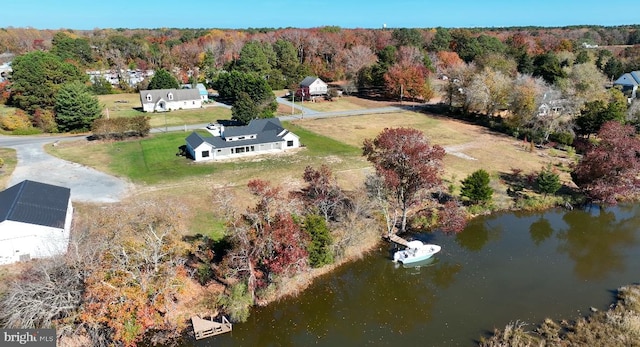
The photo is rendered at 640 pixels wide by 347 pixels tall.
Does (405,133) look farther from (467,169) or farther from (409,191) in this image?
(467,169)

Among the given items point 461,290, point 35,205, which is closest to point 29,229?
point 35,205

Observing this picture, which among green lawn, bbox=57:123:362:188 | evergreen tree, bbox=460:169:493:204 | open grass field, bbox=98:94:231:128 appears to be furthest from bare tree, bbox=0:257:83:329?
open grass field, bbox=98:94:231:128

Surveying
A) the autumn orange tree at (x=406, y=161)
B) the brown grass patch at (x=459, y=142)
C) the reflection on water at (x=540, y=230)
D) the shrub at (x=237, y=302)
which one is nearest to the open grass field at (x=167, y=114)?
the brown grass patch at (x=459, y=142)

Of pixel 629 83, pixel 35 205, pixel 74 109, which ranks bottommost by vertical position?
pixel 35 205

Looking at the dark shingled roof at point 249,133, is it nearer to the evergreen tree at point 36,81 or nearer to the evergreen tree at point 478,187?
the evergreen tree at point 478,187

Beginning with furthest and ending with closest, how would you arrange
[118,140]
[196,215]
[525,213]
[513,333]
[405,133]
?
[118,140]
[525,213]
[196,215]
[405,133]
[513,333]

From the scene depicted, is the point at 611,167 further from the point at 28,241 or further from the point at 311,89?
the point at 311,89

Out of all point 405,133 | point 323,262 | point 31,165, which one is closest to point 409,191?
point 405,133
